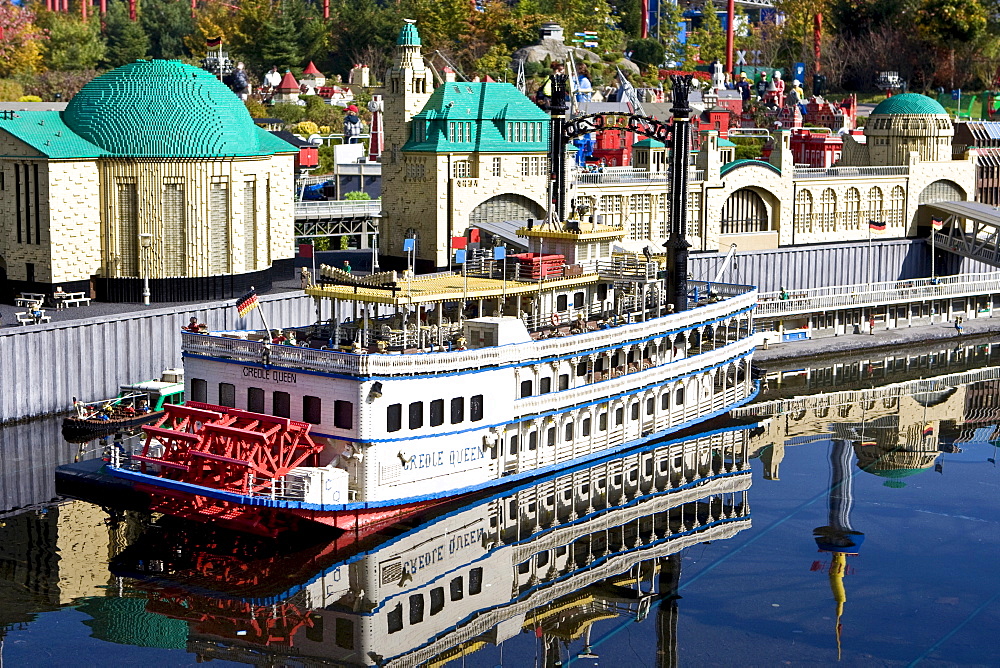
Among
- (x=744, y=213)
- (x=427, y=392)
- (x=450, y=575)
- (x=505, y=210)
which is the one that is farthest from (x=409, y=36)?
(x=450, y=575)

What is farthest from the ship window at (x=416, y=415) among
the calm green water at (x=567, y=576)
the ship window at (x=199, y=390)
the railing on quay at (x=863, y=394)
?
the railing on quay at (x=863, y=394)

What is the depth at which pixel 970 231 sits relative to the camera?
336 ft

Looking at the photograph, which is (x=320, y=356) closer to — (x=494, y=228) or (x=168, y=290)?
(x=168, y=290)

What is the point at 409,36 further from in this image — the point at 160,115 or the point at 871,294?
the point at 871,294

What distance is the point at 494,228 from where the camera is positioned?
276ft

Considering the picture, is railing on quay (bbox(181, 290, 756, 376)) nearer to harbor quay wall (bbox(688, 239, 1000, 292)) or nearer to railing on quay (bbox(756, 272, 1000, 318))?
railing on quay (bbox(756, 272, 1000, 318))

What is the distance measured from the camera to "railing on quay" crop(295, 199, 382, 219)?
88750 mm

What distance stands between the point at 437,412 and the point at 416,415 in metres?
0.84

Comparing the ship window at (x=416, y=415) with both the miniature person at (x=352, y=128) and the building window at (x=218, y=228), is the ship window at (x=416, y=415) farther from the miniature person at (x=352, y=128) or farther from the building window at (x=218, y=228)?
the miniature person at (x=352, y=128)

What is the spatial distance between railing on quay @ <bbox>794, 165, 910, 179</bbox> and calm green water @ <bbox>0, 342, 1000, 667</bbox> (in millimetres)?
45802

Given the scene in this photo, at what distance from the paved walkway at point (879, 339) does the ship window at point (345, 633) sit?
39687 millimetres

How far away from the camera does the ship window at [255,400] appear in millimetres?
48406

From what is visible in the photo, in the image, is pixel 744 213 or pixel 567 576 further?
pixel 744 213

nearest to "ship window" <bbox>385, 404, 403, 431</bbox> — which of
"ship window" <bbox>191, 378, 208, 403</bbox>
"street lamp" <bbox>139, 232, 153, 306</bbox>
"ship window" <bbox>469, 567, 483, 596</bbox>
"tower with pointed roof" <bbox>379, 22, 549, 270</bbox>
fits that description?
"ship window" <bbox>469, 567, 483, 596</bbox>
